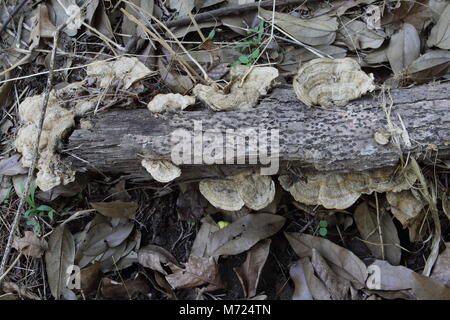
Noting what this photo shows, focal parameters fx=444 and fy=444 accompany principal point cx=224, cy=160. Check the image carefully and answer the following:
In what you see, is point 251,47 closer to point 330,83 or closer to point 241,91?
point 241,91

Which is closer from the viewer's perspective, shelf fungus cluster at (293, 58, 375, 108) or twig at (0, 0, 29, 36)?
shelf fungus cluster at (293, 58, 375, 108)

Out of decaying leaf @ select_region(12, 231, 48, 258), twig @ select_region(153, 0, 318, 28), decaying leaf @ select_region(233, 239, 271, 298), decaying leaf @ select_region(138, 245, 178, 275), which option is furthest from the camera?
twig @ select_region(153, 0, 318, 28)

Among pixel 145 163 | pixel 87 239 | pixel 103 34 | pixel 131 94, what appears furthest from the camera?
pixel 103 34

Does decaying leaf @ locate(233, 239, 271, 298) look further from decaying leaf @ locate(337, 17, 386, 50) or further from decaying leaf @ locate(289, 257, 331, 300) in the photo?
decaying leaf @ locate(337, 17, 386, 50)

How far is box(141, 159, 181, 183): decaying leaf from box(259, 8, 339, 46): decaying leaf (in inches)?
44.9

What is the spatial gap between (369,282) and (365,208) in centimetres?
40

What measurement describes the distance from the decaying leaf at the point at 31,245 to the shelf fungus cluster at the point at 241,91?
4.28 ft

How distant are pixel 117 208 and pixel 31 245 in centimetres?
56

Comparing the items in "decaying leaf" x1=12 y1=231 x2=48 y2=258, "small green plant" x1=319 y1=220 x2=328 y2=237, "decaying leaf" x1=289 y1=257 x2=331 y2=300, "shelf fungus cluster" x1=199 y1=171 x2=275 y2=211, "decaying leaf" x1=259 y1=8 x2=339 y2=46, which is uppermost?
"decaying leaf" x1=259 y1=8 x2=339 y2=46

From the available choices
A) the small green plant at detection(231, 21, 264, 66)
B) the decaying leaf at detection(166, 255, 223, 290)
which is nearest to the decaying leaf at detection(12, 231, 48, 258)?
the decaying leaf at detection(166, 255, 223, 290)

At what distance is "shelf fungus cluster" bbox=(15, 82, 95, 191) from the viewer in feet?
7.68
